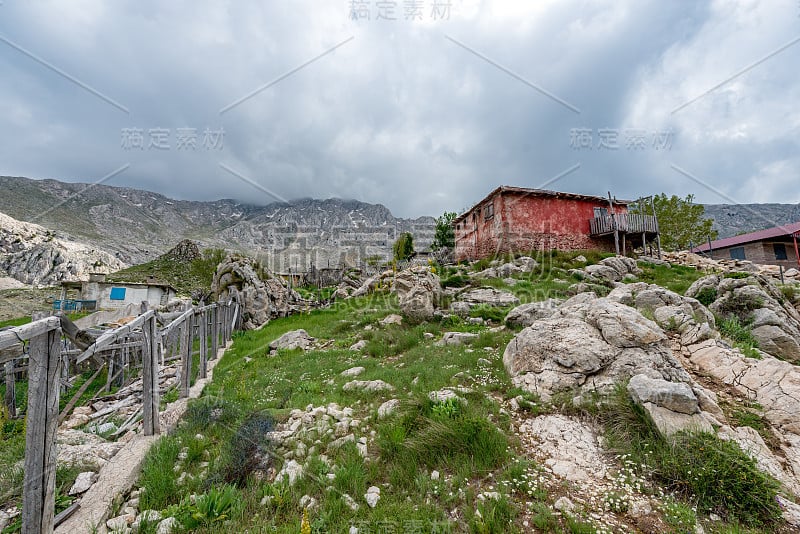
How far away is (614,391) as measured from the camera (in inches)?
175

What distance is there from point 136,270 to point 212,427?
40.8 m

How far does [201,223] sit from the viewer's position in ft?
433

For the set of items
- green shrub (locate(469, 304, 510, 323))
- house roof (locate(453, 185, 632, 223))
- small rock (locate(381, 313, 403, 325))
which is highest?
house roof (locate(453, 185, 632, 223))

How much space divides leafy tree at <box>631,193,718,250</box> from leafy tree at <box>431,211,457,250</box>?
72.2ft

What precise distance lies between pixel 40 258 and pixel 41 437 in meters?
69.2

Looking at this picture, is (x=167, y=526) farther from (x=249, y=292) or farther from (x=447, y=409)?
(x=249, y=292)

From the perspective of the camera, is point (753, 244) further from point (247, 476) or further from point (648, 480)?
point (247, 476)

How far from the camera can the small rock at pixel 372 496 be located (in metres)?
3.14

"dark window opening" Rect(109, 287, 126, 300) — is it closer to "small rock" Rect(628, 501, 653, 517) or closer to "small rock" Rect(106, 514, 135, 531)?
"small rock" Rect(106, 514, 135, 531)

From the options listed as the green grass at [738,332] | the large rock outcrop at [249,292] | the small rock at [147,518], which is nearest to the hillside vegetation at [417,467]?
the small rock at [147,518]

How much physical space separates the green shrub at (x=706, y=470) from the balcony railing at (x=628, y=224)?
23.2 meters

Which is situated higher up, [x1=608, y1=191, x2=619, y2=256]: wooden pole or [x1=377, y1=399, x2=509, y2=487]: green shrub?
[x1=608, y1=191, x2=619, y2=256]: wooden pole

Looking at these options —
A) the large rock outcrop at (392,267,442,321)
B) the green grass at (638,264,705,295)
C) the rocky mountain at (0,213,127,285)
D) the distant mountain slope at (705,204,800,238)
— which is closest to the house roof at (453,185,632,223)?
the green grass at (638,264,705,295)

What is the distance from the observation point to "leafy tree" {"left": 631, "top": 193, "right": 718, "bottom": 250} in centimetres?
3347
